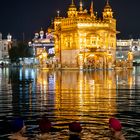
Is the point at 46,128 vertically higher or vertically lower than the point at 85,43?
lower

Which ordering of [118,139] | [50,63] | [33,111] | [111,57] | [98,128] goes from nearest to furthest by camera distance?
[118,139]
[98,128]
[33,111]
[111,57]
[50,63]

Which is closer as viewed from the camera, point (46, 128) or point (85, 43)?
point (46, 128)

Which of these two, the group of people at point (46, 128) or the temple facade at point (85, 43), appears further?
the temple facade at point (85, 43)

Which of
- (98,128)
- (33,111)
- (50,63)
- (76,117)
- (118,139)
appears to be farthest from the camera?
(50,63)

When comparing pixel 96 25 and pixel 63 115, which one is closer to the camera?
pixel 63 115

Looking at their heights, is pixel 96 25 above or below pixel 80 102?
above

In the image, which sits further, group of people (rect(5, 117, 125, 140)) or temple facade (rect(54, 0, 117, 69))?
temple facade (rect(54, 0, 117, 69))

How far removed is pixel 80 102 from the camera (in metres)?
24.8

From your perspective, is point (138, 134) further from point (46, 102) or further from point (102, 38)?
point (102, 38)

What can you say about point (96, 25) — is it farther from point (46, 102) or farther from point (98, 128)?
point (98, 128)

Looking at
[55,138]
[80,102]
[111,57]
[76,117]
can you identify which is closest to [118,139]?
[55,138]

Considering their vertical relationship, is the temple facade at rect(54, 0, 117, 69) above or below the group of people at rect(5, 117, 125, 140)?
above

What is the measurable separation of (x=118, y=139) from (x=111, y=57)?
94439 millimetres

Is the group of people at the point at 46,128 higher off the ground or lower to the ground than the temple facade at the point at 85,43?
lower
